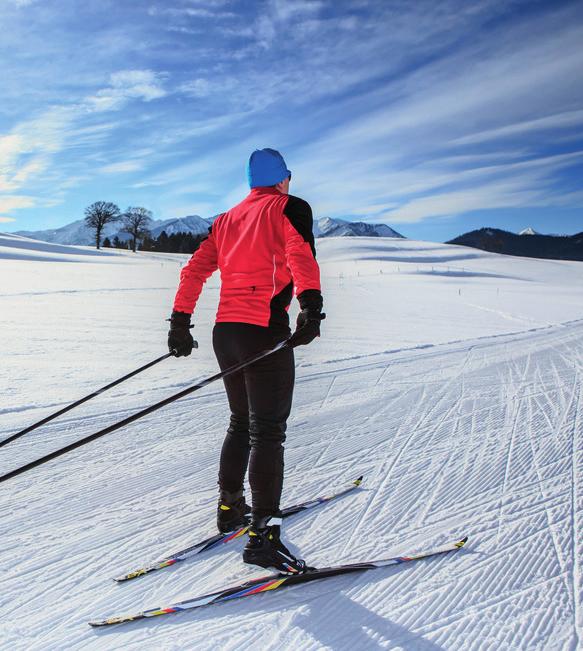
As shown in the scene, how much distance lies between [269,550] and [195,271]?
144cm

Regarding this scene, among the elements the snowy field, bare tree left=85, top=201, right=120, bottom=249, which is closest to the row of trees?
bare tree left=85, top=201, right=120, bottom=249

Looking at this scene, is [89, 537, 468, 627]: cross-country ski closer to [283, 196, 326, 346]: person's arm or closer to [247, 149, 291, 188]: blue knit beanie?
[283, 196, 326, 346]: person's arm

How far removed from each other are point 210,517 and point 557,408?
357 cm

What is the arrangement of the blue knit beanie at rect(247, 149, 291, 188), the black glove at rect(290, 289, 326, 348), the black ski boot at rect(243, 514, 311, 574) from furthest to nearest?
1. the blue knit beanie at rect(247, 149, 291, 188)
2. the black ski boot at rect(243, 514, 311, 574)
3. the black glove at rect(290, 289, 326, 348)

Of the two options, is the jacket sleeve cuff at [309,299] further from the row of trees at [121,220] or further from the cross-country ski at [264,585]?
the row of trees at [121,220]

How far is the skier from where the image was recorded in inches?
85.5

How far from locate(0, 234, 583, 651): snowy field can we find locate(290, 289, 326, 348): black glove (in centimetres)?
109

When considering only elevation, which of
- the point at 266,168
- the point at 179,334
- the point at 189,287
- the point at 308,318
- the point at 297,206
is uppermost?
the point at 266,168

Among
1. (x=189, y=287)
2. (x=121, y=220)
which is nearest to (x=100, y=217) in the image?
(x=121, y=220)

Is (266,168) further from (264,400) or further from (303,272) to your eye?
(264,400)

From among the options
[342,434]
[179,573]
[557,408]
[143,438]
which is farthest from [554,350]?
[179,573]

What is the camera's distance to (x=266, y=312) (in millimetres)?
2312

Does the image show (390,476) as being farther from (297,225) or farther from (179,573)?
(297,225)

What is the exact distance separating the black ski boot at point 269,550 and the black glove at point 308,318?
2.86 ft
